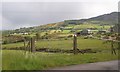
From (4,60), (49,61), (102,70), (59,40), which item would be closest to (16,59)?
(4,60)

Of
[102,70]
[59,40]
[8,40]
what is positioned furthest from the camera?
[59,40]

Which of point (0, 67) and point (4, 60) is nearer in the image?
point (0, 67)

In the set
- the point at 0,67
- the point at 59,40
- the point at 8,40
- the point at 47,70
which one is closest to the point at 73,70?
the point at 47,70

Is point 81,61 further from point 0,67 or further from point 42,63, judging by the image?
point 0,67

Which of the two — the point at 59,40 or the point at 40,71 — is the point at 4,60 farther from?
the point at 59,40

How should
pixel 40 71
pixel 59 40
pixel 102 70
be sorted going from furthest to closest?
1. pixel 59 40
2. pixel 102 70
3. pixel 40 71

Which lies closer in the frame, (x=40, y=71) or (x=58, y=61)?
(x=40, y=71)

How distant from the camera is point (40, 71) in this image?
43.4 feet

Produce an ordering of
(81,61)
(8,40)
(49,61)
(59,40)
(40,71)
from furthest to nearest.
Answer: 1. (59,40)
2. (8,40)
3. (81,61)
4. (49,61)
5. (40,71)

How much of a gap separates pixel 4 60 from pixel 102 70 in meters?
4.63

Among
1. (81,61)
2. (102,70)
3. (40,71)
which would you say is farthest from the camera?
(81,61)

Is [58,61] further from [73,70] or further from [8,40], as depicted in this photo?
[8,40]

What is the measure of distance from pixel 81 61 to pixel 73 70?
3.68m

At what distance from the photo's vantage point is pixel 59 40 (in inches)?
2053
